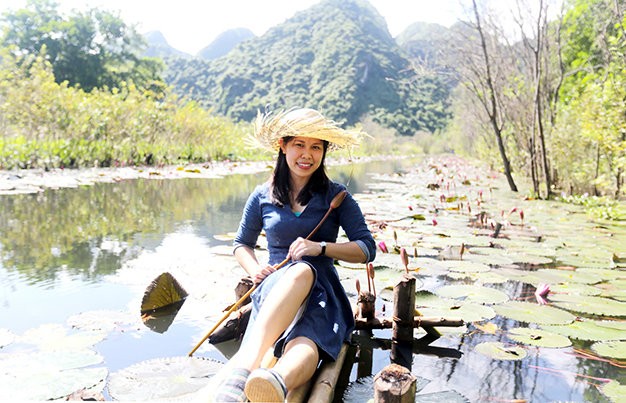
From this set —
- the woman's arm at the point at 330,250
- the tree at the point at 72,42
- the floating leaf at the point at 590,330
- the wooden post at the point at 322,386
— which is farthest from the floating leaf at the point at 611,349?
the tree at the point at 72,42

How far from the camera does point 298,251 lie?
6.57 feet

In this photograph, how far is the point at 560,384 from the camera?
201cm

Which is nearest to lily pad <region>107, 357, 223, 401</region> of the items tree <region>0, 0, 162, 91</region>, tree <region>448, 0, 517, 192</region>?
tree <region>448, 0, 517, 192</region>

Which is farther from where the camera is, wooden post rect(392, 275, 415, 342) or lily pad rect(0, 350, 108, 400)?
wooden post rect(392, 275, 415, 342)

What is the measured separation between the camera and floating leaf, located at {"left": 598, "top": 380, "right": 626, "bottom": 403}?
1.81m

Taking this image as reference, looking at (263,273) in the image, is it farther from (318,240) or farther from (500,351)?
(500,351)

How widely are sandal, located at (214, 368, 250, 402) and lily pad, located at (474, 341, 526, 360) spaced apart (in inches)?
50.5

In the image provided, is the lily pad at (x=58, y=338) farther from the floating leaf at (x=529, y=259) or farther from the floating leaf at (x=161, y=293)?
the floating leaf at (x=529, y=259)

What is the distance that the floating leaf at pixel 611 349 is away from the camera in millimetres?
2199

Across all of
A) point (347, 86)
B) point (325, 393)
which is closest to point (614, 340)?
point (325, 393)

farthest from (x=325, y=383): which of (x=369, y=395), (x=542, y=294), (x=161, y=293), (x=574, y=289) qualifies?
(x=574, y=289)

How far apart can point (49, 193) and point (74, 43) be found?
23695 millimetres

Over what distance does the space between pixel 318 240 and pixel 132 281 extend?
5.28ft

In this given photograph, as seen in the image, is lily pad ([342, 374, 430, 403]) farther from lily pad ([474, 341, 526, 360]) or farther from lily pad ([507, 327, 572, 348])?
lily pad ([507, 327, 572, 348])
